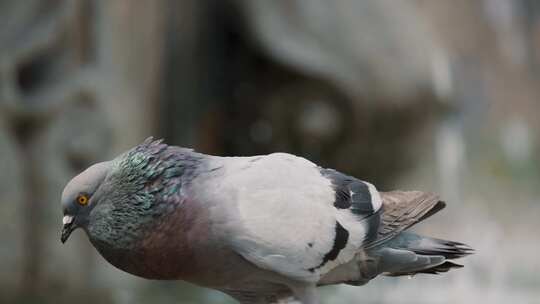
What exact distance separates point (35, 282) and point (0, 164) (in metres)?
0.90

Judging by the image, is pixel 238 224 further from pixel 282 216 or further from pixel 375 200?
pixel 375 200

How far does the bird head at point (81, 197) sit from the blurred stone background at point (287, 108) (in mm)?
3954

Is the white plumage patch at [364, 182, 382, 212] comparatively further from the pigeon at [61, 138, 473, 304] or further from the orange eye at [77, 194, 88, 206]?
the orange eye at [77, 194, 88, 206]

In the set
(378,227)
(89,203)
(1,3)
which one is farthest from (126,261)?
(1,3)

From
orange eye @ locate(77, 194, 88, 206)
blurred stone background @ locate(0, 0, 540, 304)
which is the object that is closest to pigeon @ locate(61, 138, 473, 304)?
orange eye @ locate(77, 194, 88, 206)

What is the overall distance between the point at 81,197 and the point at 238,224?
50 centimetres

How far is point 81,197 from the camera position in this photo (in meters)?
3.08

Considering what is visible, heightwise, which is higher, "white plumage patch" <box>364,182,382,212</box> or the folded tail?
"white plumage patch" <box>364,182,382,212</box>

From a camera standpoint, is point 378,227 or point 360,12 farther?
point 360,12

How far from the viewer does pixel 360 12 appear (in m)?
8.37

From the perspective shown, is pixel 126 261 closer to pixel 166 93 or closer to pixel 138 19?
pixel 138 19

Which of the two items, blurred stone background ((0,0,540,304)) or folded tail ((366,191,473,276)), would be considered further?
blurred stone background ((0,0,540,304))

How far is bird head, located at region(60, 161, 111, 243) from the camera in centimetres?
308

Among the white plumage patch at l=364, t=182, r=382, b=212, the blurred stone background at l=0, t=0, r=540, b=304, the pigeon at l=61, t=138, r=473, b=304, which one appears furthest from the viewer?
the blurred stone background at l=0, t=0, r=540, b=304
